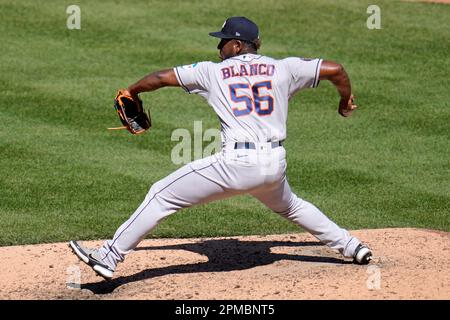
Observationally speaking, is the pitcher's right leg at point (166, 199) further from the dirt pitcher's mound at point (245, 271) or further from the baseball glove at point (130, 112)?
the baseball glove at point (130, 112)

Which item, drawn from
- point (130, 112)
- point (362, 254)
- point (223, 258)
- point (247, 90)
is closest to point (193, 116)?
point (223, 258)

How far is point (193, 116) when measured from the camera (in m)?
11.6

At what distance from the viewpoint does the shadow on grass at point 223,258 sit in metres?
7.19

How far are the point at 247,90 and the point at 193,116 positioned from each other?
493 cm

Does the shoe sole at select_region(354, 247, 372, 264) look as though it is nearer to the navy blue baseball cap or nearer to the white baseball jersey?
the white baseball jersey

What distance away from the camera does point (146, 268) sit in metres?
7.45

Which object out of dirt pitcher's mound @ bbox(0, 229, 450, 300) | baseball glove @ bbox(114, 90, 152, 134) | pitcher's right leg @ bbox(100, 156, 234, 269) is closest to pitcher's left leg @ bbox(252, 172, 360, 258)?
dirt pitcher's mound @ bbox(0, 229, 450, 300)

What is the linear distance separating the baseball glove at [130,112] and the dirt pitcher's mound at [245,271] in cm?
102

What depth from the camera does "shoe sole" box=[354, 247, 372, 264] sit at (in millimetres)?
7262

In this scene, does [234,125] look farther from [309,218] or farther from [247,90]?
[309,218]

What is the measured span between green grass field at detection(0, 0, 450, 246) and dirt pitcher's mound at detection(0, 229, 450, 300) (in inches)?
19.6

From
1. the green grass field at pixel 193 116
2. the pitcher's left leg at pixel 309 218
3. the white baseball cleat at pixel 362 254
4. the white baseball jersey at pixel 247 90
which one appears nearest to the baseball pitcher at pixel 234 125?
the white baseball jersey at pixel 247 90

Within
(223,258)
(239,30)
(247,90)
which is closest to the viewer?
(247,90)
